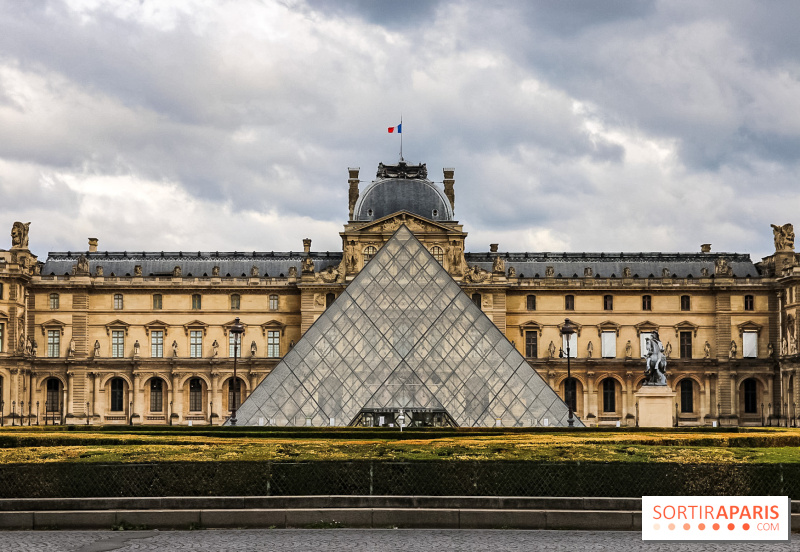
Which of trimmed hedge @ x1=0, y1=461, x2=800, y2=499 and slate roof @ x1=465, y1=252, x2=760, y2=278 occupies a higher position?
slate roof @ x1=465, y1=252, x2=760, y2=278

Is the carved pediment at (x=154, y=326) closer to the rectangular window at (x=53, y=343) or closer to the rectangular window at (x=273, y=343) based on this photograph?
the rectangular window at (x=53, y=343)

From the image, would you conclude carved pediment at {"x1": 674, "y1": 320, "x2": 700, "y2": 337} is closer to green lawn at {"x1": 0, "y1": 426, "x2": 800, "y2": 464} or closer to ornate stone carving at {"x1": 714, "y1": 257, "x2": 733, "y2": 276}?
ornate stone carving at {"x1": 714, "y1": 257, "x2": 733, "y2": 276}

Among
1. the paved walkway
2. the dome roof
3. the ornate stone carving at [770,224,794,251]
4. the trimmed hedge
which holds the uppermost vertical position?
the dome roof

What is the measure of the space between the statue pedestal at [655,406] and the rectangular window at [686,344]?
95.5 feet

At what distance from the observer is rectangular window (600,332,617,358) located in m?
63.5

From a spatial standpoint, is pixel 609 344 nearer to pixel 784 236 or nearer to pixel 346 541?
pixel 784 236

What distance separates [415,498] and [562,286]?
49450 millimetres

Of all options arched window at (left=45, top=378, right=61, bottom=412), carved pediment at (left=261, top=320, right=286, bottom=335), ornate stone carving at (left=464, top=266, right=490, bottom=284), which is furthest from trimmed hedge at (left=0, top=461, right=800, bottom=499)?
arched window at (left=45, top=378, right=61, bottom=412)

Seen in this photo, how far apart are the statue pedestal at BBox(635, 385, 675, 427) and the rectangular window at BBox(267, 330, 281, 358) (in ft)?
106

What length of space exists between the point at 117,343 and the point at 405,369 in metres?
31.7

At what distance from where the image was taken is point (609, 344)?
63.7m

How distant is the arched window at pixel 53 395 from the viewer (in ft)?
205

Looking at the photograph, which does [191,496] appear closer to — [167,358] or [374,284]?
[374,284]

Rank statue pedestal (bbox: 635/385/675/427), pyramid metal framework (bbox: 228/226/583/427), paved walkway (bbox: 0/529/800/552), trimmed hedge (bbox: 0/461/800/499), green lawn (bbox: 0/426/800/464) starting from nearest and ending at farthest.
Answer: paved walkway (bbox: 0/529/800/552) < trimmed hedge (bbox: 0/461/800/499) < green lawn (bbox: 0/426/800/464) < statue pedestal (bbox: 635/385/675/427) < pyramid metal framework (bbox: 228/226/583/427)
